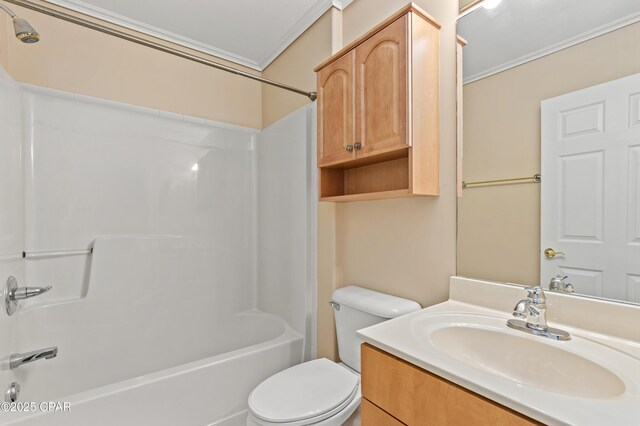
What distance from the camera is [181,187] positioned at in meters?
2.25

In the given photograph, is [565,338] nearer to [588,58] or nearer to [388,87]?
[588,58]

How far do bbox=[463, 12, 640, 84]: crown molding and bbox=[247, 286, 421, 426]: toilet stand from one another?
37.7 inches

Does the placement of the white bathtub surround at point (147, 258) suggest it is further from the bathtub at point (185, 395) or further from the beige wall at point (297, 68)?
the beige wall at point (297, 68)

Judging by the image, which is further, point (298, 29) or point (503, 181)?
point (298, 29)

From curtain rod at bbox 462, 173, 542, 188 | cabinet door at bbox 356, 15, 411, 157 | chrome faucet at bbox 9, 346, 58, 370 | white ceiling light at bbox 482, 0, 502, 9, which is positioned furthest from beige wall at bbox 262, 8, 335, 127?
chrome faucet at bbox 9, 346, 58, 370

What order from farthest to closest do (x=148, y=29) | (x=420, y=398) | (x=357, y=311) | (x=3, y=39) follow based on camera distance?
1. (x=148, y=29)
2. (x=3, y=39)
3. (x=357, y=311)
4. (x=420, y=398)

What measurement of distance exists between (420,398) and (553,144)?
85cm

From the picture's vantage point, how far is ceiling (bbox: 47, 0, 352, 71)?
74.7 inches

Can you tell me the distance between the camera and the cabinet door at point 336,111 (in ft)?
4.76

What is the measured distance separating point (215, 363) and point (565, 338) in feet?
4.72

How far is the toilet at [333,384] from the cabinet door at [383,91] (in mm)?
675

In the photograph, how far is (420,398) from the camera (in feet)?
2.52

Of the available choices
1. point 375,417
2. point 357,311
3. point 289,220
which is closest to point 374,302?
point 357,311

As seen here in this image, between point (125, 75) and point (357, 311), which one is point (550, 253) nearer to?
point (357, 311)
